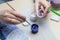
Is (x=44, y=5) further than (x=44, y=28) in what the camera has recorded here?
Yes

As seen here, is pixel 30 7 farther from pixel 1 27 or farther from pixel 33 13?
pixel 1 27

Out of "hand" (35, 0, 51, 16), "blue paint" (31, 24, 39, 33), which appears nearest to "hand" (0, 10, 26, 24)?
"blue paint" (31, 24, 39, 33)

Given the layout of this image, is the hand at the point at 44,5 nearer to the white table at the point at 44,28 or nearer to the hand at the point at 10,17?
the white table at the point at 44,28

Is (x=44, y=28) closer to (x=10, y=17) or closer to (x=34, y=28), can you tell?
(x=34, y=28)

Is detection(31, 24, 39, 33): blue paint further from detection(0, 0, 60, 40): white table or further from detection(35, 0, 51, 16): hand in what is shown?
detection(35, 0, 51, 16): hand

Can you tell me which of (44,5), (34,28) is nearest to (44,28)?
(34,28)

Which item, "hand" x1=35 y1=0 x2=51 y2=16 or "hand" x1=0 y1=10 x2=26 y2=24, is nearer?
"hand" x1=0 y1=10 x2=26 y2=24

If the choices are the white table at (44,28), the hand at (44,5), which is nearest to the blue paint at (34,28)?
the white table at (44,28)

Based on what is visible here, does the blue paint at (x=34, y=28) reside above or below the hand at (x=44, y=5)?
below

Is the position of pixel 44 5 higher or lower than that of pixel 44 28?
higher

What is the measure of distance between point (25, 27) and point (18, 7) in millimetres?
254

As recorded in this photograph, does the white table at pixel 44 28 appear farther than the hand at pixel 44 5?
No

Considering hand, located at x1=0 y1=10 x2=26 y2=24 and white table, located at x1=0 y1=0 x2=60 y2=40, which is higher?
hand, located at x1=0 y1=10 x2=26 y2=24

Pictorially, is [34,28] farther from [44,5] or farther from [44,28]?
[44,5]
